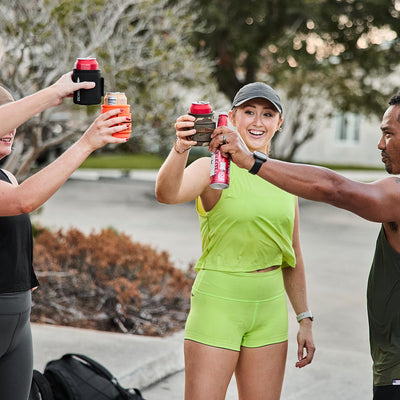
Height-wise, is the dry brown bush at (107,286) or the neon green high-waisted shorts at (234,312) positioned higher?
the neon green high-waisted shorts at (234,312)

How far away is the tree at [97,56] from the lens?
268 inches

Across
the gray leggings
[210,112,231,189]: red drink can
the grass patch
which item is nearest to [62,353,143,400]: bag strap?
the gray leggings

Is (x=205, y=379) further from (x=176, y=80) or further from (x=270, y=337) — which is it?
(x=176, y=80)

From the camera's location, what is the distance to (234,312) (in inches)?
125

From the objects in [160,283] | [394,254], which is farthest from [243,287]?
[160,283]

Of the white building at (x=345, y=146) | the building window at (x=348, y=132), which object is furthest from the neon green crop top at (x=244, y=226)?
the building window at (x=348, y=132)

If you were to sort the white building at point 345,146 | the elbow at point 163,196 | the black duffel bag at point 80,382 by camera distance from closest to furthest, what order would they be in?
the elbow at point 163,196 → the black duffel bag at point 80,382 → the white building at point 345,146

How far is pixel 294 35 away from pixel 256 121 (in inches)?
404

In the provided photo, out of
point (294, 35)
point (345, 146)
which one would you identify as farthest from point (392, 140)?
point (345, 146)

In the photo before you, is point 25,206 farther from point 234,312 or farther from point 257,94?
point 257,94

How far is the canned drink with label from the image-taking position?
8.83ft

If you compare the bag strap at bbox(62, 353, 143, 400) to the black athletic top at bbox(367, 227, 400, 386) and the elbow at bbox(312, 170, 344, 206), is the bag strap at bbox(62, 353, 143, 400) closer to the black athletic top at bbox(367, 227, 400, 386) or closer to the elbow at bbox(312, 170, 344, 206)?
the black athletic top at bbox(367, 227, 400, 386)

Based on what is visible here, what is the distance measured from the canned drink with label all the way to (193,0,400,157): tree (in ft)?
30.0

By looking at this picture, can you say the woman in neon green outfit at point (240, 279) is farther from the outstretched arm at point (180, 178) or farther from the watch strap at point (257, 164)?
the watch strap at point (257, 164)
